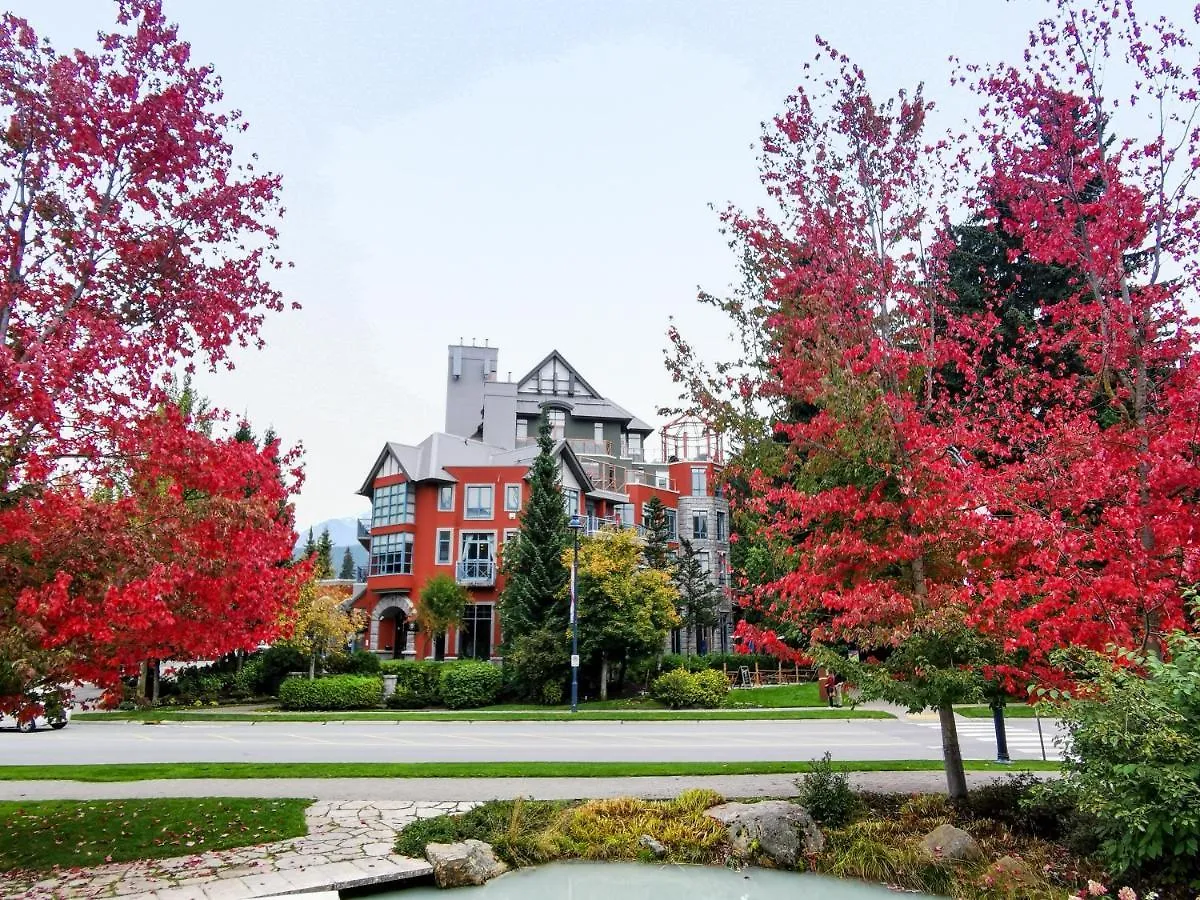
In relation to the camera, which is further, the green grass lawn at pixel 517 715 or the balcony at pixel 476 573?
the balcony at pixel 476 573

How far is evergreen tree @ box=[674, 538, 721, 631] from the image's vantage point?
40.5m

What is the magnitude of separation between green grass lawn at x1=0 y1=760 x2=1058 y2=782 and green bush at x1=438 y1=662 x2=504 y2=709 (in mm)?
16255

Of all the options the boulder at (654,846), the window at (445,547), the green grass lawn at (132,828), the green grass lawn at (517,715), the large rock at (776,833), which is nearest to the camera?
the green grass lawn at (132,828)

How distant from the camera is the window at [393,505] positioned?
1657 inches

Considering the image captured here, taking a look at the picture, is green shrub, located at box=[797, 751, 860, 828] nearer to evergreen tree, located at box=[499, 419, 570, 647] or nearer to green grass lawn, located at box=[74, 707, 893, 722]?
green grass lawn, located at box=[74, 707, 893, 722]

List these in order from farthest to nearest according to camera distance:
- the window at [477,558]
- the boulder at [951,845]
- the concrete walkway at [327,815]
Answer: the window at [477,558], the boulder at [951,845], the concrete walkway at [327,815]

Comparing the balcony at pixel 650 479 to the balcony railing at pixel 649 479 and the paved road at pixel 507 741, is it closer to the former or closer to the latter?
the balcony railing at pixel 649 479

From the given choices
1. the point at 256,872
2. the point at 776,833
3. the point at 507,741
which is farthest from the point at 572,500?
the point at 256,872

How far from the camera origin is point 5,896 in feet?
24.3

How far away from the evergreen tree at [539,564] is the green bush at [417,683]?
336 centimetres

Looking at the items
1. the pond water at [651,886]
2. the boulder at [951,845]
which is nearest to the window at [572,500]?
the pond water at [651,886]

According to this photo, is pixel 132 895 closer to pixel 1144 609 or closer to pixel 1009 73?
pixel 1144 609

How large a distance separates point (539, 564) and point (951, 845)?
85.0 ft

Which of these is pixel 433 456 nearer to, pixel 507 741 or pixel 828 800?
pixel 507 741
